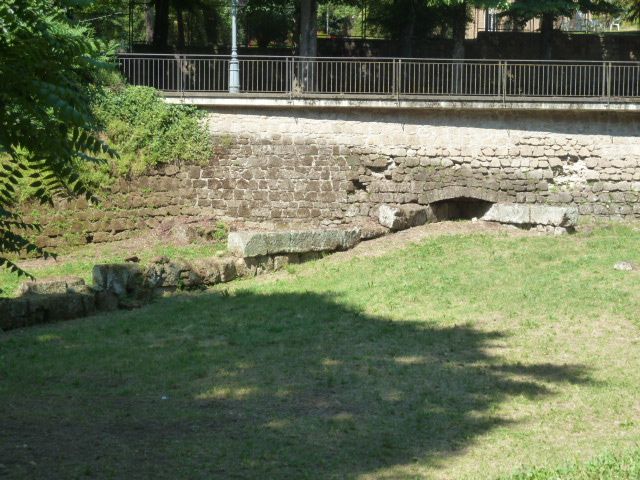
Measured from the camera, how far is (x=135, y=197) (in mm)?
22469

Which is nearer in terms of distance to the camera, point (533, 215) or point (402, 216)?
point (533, 215)

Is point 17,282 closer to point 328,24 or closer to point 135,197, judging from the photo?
point 135,197

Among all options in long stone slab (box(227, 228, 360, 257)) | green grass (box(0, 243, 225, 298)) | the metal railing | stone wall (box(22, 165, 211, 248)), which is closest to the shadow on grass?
long stone slab (box(227, 228, 360, 257))

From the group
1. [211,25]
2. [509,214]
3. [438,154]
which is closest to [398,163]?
[438,154]

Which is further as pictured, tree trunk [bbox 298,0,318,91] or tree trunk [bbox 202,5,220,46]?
tree trunk [bbox 202,5,220,46]

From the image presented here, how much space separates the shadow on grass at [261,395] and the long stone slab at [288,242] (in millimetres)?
3477

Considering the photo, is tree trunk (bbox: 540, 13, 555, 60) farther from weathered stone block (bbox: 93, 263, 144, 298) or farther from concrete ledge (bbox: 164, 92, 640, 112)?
weathered stone block (bbox: 93, 263, 144, 298)

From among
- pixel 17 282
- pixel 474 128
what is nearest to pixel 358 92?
pixel 474 128

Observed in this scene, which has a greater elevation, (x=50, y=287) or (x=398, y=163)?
(x=398, y=163)

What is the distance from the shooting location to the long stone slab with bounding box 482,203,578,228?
68.3 ft

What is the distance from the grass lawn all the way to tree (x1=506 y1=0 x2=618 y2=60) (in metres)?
10.3

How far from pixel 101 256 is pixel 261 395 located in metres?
10.9

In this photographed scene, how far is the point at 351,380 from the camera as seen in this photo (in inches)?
439

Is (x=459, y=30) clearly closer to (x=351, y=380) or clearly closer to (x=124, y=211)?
(x=124, y=211)
